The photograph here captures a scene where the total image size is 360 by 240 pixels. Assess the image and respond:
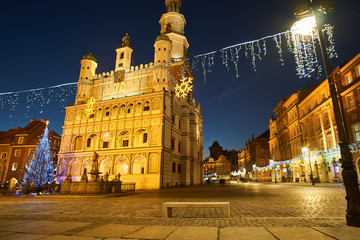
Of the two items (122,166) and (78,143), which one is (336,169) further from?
(78,143)

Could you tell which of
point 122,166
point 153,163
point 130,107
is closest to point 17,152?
point 122,166

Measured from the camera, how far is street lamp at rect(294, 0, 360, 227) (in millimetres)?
5325

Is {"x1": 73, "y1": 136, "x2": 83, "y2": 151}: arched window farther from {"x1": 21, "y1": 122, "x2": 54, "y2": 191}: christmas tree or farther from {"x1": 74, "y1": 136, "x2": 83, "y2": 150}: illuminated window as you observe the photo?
{"x1": 21, "y1": 122, "x2": 54, "y2": 191}: christmas tree

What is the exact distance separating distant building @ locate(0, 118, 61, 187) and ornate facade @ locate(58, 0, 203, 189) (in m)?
11.9

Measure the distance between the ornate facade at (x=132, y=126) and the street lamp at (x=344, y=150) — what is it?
26.9 metres

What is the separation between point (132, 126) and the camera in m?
36.5

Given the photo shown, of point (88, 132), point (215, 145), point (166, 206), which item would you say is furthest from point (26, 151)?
point (215, 145)

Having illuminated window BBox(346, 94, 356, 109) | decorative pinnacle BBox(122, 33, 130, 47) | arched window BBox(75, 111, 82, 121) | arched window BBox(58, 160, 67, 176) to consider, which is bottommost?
arched window BBox(58, 160, 67, 176)

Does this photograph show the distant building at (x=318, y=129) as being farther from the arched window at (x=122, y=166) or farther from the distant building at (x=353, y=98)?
the arched window at (x=122, y=166)

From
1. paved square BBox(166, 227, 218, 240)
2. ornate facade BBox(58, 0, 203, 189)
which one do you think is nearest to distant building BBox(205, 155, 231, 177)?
ornate facade BBox(58, 0, 203, 189)

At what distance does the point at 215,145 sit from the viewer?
173 metres

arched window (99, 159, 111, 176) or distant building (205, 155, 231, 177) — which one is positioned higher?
distant building (205, 155, 231, 177)

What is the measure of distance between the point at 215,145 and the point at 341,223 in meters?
170

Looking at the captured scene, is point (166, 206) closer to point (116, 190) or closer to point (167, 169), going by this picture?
point (116, 190)
